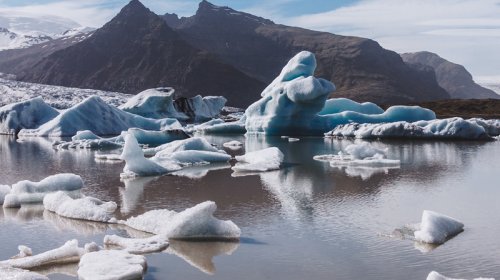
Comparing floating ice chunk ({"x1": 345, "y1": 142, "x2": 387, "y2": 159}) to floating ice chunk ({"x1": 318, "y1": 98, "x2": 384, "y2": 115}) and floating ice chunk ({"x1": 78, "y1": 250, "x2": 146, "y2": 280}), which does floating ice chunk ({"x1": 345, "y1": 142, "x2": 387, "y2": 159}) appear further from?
floating ice chunk ({"x1": 318, "y1": 98, "x2": 384, "y2": 115})

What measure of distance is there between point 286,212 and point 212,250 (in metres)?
2.00

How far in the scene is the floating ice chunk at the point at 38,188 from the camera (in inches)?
315

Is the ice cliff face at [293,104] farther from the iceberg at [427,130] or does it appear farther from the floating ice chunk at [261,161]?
the floating ice chunk at [261,161]

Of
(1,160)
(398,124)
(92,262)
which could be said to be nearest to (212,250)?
(92,262)

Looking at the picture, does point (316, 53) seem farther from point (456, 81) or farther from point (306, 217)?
point (306, 217)

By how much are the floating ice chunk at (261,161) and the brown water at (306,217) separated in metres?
0.27

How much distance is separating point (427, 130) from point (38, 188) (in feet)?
49.9

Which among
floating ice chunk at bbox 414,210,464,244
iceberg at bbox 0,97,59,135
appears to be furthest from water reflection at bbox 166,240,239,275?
iceberg at bbox 0,97,59,135

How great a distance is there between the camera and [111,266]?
4.79 meters

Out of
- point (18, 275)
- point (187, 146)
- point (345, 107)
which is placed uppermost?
point (345, 107)

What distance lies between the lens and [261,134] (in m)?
24.2

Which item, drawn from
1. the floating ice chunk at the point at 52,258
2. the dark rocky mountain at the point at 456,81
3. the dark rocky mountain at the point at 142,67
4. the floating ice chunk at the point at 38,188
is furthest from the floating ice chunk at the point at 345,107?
the dark rocky mountain at the point at 456,81

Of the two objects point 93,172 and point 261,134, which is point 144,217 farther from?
point 261,134

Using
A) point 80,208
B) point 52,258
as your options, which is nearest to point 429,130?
point 80,208
